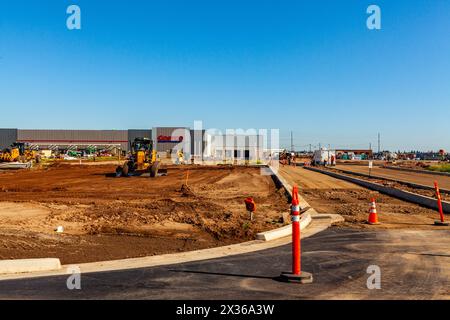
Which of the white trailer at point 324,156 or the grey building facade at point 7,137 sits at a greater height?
the grey building facade at point 7,137

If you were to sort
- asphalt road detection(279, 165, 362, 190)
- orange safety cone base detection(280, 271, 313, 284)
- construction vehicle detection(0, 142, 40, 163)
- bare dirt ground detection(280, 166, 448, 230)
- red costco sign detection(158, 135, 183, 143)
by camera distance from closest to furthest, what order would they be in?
1. orange safety cone base detection(280, 271, 313, 284)
2. bare dirt ground detection(280, 166, 448, 230)
3. asphalt road detection(279, 165, 362, 190)
4. construction vehicle detection(0, 142, 40, 163)
5. red costco sign detection(158, 135, 183, 143)

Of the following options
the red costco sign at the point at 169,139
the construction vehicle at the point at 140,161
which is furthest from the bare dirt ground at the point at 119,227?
the red costco sign at the point at 169,139

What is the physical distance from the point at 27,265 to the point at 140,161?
95.4 ft

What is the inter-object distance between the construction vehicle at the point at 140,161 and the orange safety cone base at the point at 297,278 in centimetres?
2955

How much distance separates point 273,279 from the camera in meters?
7.33

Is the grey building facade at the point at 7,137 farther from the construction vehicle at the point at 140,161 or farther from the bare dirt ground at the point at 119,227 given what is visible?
the bare dirt ground at the point at 119,227

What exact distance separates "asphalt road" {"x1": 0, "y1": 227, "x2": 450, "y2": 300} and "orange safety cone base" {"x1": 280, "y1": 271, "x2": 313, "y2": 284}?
0.11 meters

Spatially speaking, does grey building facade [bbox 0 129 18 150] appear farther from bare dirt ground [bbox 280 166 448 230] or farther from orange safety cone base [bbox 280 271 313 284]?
orange safety cone base [bbox 280 271 313 284]

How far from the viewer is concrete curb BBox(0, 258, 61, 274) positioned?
7715mm

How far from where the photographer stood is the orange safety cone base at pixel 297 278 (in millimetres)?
7055

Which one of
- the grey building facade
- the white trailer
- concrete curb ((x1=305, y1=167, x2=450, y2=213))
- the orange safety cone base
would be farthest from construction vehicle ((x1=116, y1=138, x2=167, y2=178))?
the grey building facade

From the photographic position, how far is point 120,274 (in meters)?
7.63

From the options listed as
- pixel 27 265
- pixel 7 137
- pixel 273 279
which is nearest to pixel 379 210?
pixel 273 279
